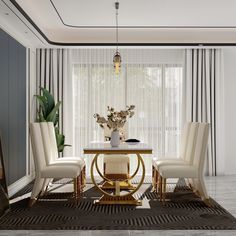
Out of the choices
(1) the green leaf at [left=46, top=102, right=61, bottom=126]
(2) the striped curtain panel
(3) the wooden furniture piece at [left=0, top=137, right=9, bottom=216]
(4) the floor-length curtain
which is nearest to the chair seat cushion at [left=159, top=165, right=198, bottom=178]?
(3) the wooden furniture piece at [left=0, top=137, right=9, bottom=216]

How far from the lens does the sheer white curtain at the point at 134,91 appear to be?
8000 mm

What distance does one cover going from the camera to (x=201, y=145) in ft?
16.6

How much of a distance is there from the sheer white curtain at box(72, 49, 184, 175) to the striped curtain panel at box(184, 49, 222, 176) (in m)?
0.26

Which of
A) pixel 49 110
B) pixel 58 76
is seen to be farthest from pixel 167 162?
pixel 58 76

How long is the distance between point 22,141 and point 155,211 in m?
2.77

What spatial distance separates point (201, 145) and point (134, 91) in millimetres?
3178

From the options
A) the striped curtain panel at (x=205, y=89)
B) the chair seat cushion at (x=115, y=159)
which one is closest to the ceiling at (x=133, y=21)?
the striped curtain panel at (x=205, y=89)

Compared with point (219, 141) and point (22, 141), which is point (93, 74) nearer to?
point (22, 141)

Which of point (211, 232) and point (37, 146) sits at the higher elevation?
point (37, 146)

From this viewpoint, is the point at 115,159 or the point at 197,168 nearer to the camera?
the point at 197,168

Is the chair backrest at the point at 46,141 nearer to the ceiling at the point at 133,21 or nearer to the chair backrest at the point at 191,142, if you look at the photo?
the ceiling at the point at 133,21

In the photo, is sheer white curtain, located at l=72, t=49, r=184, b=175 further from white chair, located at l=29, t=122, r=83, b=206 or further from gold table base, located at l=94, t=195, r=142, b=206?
gold table base, located at l=94, t=195, r=142, b=206

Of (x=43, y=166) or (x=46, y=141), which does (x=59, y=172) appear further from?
(x=46, y=141)

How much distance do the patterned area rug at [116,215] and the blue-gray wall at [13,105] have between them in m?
0.78
